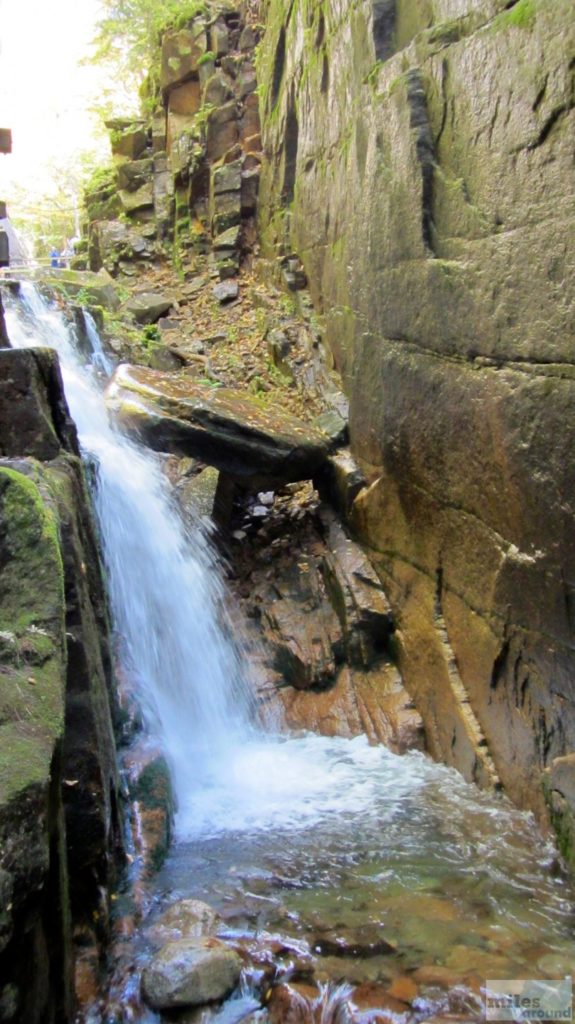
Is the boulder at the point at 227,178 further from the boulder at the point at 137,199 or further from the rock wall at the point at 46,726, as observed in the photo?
the rock wall at the point at 46,726

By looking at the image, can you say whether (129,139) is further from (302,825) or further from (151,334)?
(302,825)

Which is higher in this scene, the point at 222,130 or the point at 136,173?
the point at 222,130

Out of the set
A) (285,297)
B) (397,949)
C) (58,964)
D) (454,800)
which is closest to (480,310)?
(454,800)

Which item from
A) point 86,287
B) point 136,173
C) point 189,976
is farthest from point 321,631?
point 136,173

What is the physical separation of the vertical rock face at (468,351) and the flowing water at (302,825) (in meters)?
0.68

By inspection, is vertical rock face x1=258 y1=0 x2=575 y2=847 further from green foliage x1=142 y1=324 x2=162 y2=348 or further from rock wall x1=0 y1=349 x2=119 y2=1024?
green foliage x1=142 y1=324 x2=162 y2=348

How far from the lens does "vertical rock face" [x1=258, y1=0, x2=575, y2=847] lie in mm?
4441

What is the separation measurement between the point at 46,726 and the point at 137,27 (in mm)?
19813

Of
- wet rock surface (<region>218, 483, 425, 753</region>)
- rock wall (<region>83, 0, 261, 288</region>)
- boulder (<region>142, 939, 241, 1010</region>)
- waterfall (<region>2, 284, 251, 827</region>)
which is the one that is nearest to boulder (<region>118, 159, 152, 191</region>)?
rock wall (<region>83, 0, 261, 288</region>)

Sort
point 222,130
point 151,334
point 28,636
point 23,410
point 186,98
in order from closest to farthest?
point 28,636 → point 23,410 → point 151,334 → point 222,130 → point 186,98

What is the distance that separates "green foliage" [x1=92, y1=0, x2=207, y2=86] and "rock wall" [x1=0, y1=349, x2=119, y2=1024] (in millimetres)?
13227

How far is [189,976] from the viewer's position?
339 centimetres

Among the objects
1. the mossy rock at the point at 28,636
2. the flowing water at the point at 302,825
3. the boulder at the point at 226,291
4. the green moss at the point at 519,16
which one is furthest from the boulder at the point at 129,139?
the mossy rock at the point at 28,636

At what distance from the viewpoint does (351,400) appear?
7754 mm
